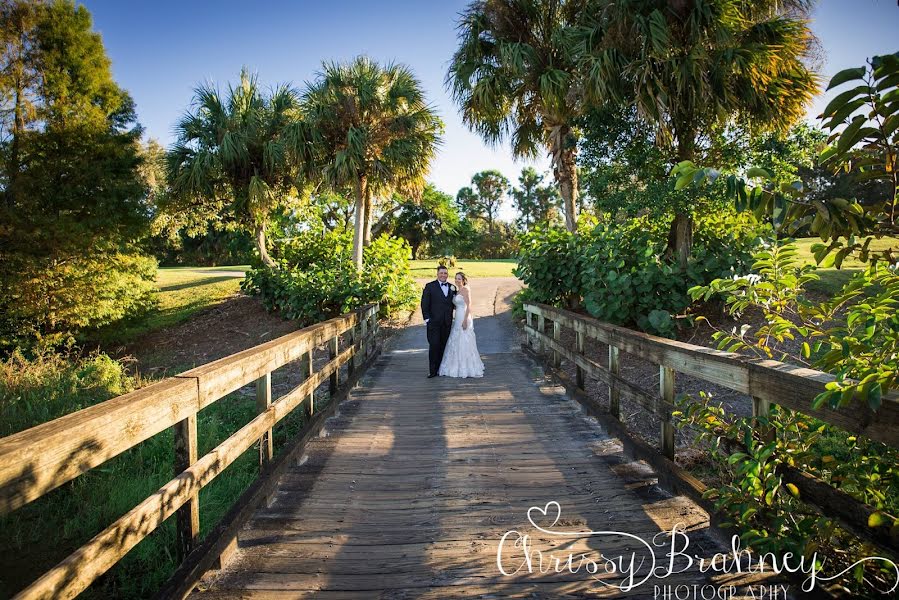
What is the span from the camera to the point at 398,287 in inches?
642

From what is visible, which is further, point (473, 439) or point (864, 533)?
point (473, 439)

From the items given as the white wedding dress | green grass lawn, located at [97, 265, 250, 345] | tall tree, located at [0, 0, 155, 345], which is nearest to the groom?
the white wedding dress

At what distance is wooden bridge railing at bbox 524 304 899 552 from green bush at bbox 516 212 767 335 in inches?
170

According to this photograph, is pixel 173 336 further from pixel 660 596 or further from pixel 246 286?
pixel 660 596

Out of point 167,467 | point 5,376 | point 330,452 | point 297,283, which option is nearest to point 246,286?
point 297,283

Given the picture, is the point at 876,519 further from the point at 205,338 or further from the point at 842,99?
the point at 205,338

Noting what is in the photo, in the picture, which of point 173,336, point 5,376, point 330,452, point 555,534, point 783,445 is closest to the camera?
point 783,445

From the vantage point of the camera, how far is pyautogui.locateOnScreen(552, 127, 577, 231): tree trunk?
1296 centimetres

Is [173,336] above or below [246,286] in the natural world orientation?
below

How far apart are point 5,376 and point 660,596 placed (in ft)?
34.7

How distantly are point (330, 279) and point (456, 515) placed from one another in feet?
39.2

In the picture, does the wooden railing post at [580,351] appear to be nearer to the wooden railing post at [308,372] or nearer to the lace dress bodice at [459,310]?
the lace dress bodice at [459,310]

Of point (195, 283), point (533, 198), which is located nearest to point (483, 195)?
point (533, 198)

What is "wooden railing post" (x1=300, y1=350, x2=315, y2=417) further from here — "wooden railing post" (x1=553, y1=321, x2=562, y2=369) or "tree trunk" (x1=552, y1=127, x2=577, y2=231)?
"tree trunk" (x1=552, y1=127, x2=577, y2=231)
